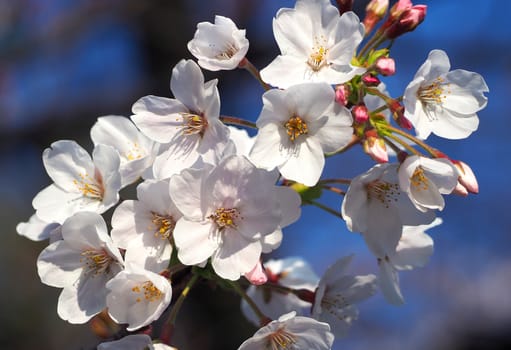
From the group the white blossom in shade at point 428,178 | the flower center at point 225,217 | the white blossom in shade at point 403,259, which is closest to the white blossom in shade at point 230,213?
the flower center at point 225,217

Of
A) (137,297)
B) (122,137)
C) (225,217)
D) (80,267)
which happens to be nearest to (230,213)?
(225,217)

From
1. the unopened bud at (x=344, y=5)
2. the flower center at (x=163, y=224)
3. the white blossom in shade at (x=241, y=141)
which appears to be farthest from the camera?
the white blossom in shade at (x=241, y=141)

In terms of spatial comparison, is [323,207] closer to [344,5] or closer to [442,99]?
[442,99]

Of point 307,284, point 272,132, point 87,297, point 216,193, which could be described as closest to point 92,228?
point 87,297

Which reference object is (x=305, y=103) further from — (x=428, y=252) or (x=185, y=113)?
(x=428, y=252)

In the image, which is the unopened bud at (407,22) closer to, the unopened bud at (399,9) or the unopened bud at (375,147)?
the unopened bud at (399,9)

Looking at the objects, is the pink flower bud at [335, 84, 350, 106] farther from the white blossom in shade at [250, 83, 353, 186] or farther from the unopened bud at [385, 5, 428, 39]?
the unopened bud at [385, 5, 428, 39]

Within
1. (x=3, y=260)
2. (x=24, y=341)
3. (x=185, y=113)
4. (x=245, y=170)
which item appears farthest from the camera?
(x=3, y=260)
